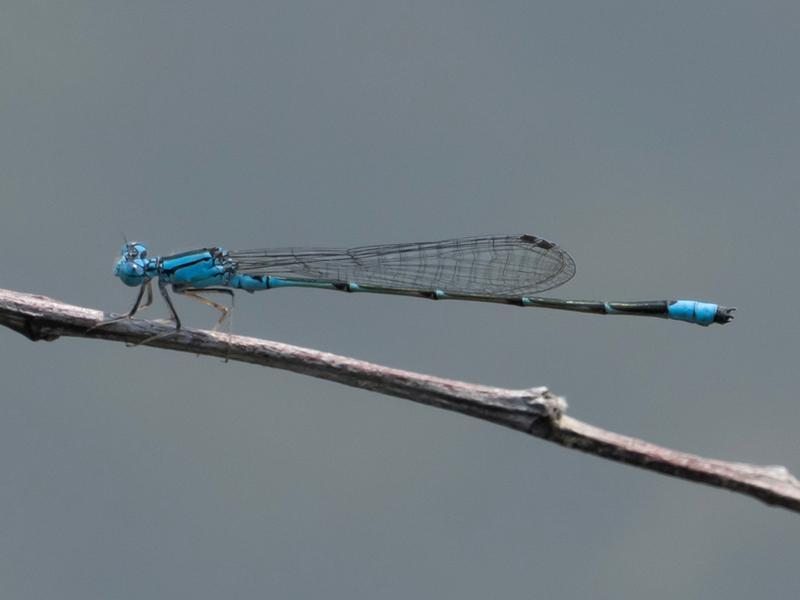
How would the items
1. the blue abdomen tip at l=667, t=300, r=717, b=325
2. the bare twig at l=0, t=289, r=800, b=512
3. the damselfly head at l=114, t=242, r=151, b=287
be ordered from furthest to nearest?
the blue abdomen tip at l=667, t=300, r=717, b=325
the damselfly head at l=114, t=242, r=151, b=287
the bare twig at l=0, t=289, r=800, b=512

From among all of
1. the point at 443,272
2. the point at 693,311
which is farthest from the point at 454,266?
the point at 693,311

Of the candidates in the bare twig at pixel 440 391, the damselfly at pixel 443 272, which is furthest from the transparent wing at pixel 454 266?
the bare twig at pixel 440 391

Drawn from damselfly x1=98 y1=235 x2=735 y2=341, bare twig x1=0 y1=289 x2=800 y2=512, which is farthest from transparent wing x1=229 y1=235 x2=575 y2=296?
bare twig x1=0 y1=289 x2=800 y2=512

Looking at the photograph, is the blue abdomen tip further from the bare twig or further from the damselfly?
the bare twig

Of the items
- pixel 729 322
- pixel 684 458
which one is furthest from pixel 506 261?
pixel 684 458

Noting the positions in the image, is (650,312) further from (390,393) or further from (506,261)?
(390,393)

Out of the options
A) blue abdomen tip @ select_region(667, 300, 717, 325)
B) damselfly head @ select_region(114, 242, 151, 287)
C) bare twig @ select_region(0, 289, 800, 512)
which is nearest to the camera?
bare twig @ select_region(0, 289, 800, 512)
